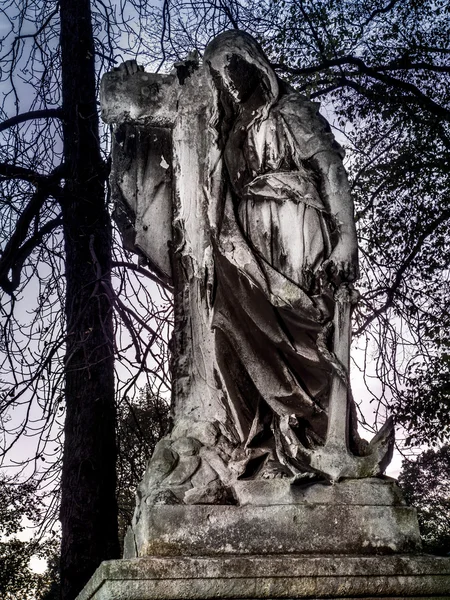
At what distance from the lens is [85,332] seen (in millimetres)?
7906

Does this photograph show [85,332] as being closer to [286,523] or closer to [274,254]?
[274,254]

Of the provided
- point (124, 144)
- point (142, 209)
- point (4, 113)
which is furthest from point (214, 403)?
point (4, 113)

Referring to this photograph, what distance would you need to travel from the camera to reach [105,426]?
26.5ft

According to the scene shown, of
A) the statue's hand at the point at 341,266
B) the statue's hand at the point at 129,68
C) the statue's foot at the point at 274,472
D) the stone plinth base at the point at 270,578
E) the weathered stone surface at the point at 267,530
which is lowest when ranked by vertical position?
the stone plinth base at the point at 270,578

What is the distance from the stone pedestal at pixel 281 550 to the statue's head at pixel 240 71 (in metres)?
1.75

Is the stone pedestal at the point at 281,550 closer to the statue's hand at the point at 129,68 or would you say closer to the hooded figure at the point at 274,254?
the hooded figure at the point at 274,254

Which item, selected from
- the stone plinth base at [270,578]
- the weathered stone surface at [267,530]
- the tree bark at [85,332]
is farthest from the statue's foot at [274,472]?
the tree bark at [85,332]

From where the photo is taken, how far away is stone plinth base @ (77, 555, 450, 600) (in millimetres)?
2783

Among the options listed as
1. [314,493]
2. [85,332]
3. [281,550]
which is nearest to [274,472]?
[314,493]

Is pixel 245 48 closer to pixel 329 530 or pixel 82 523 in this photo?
pixel 329 530

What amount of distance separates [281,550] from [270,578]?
0.74ft

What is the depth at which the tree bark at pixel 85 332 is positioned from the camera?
24.6 feet

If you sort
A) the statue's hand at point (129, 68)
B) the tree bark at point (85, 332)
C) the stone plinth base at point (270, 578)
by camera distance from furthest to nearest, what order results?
the tree bark at point (85, 332) < the statue's hand at point (129, 68) < the stone plinth base at point (270, 578)

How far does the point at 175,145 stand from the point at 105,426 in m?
4.64
